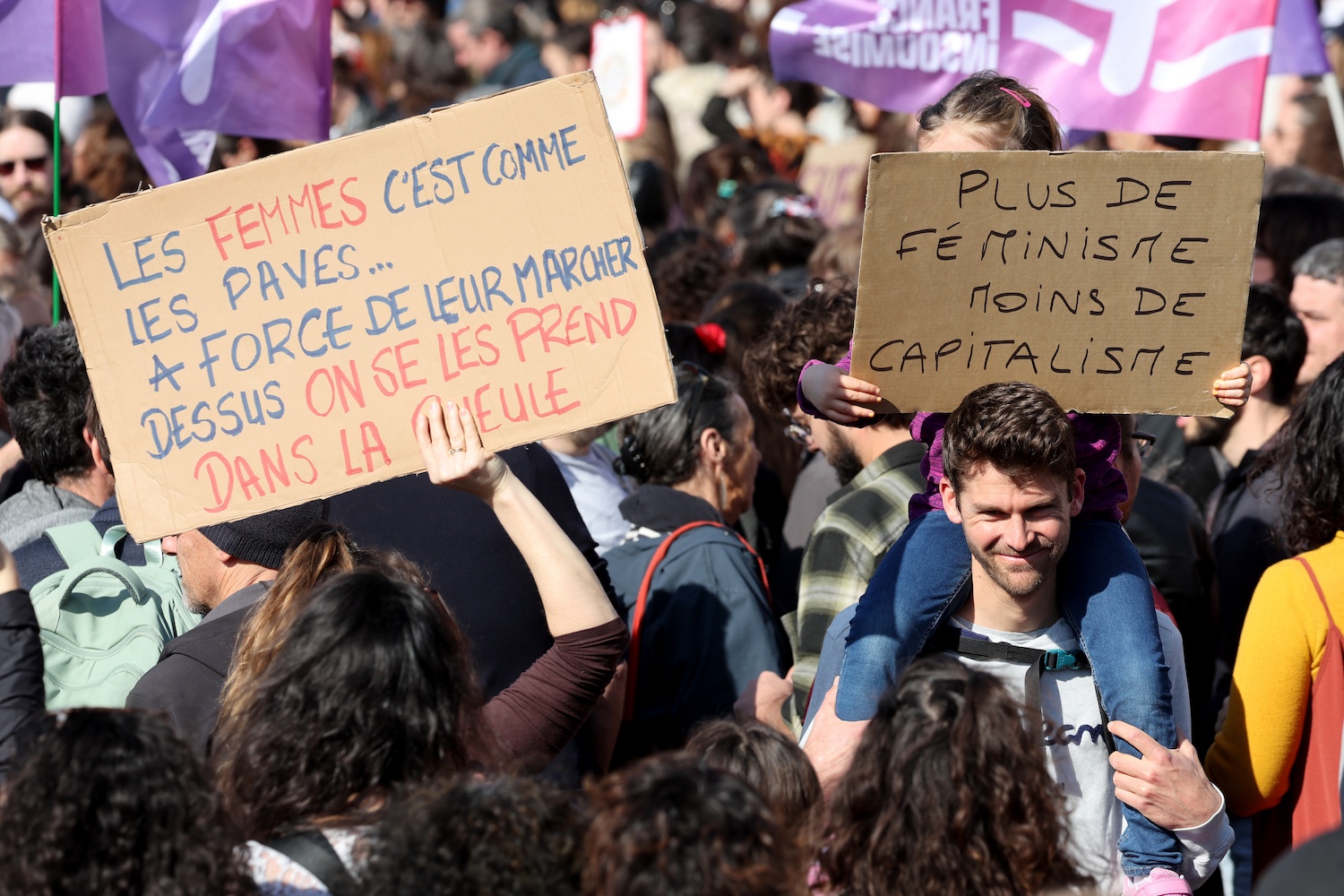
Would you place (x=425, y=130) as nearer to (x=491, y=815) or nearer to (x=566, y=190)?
(x=566, y=190)

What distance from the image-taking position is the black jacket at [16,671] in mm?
2627

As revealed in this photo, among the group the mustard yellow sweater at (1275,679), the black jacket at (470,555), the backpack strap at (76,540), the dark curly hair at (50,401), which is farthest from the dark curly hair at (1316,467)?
the dark curly hair at (50,401)

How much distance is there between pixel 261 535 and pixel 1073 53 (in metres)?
4.17

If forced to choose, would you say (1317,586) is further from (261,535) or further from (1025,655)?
(261,535)

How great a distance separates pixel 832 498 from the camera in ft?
13.3

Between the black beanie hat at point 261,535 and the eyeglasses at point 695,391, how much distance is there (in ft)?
5.43

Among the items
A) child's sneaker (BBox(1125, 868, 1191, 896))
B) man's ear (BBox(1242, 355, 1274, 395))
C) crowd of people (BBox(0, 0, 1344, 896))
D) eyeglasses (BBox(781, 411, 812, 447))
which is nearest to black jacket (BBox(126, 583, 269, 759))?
crowd of people (BBox(0, 0, 1344, 896))

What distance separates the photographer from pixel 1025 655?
3.03 meters

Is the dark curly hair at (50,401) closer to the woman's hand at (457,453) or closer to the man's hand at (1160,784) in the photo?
the woman's hand at (457,453)

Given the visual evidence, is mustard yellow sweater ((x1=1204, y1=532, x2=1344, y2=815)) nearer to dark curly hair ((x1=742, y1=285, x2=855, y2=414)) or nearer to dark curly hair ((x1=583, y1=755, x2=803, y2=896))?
dark curly hair ((x1=742, y1=285, x2=855, y2=414))

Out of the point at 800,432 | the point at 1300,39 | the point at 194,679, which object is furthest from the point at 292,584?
the point at 1300,39

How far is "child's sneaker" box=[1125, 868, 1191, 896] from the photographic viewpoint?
2.89m

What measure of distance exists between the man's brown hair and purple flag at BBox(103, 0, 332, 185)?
3373 millimetres

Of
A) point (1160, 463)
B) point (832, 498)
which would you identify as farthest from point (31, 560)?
point (1160, 463)
